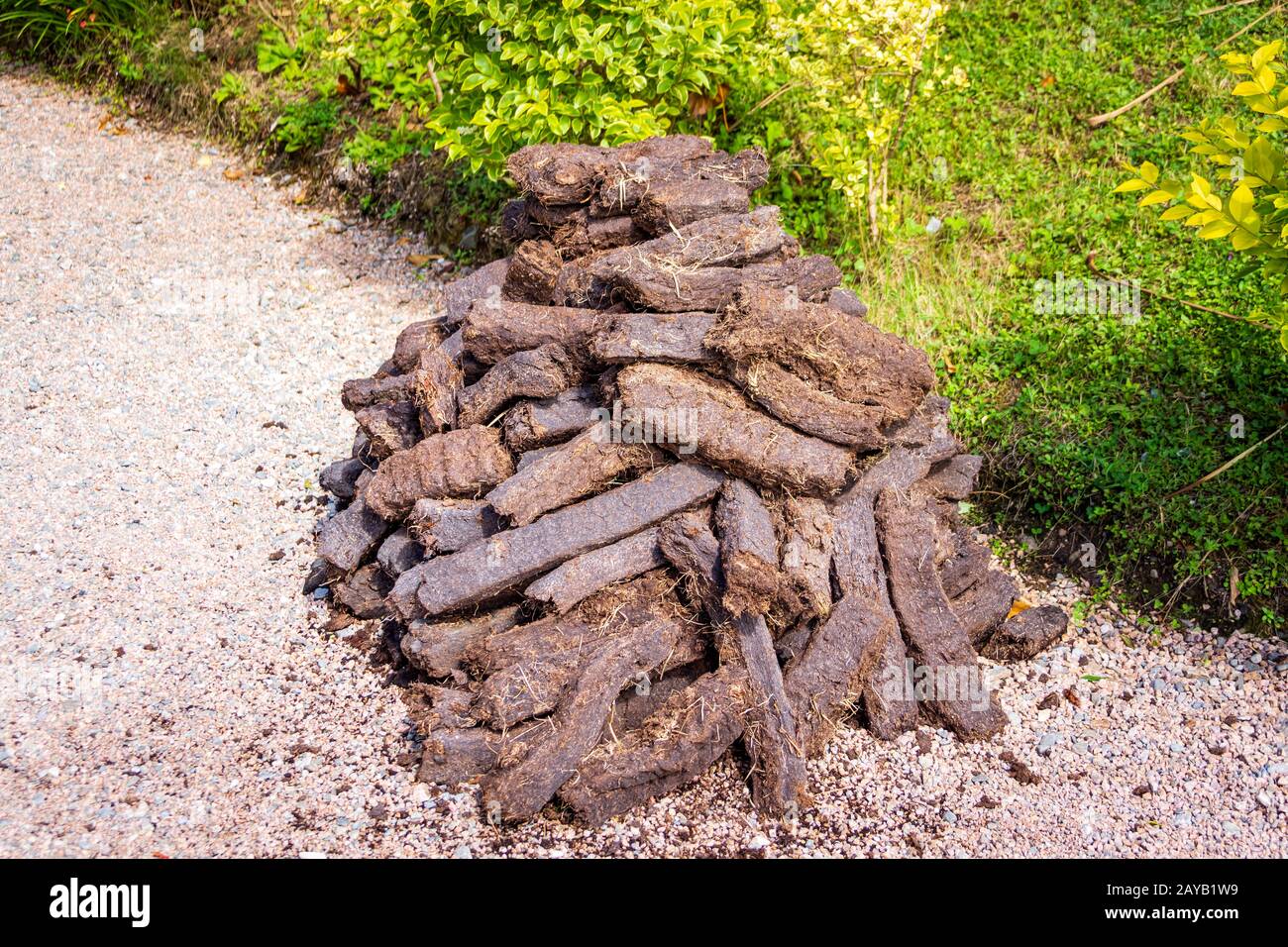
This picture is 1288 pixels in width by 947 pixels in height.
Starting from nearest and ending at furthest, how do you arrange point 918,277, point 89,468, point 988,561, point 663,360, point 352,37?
point 663,360 → point 988,561 → point 89,468 → point 918,277 → point 352,37

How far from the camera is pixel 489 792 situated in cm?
395

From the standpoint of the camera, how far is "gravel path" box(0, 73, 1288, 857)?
3.91 metres

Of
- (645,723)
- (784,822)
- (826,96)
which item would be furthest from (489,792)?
(826,96)

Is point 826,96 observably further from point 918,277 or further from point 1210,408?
point 1210,408

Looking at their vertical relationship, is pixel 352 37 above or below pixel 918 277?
above

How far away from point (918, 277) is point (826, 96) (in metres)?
1.39

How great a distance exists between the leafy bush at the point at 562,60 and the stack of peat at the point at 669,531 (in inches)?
44.3

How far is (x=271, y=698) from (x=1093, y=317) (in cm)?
506

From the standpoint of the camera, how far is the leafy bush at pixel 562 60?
6.04 metres

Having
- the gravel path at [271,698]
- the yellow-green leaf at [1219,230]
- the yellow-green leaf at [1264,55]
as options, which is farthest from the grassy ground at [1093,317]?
the yellow-green leaf at [1264,55]

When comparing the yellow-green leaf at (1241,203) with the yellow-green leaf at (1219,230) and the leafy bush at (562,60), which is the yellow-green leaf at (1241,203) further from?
the leafy bush at (562,60)

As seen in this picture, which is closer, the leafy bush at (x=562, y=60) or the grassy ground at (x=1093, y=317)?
the grassy ground at (x=1093, y=317)

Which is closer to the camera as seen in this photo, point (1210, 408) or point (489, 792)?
point (489, 792)

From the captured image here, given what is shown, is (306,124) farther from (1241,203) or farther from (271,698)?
(1241,203)
